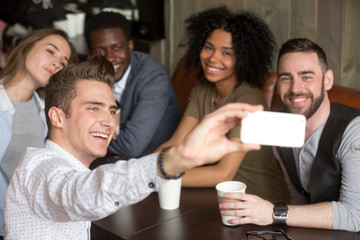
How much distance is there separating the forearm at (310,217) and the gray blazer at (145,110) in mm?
1173

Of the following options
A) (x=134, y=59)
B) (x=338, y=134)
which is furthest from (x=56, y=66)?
(x=338, y=134)

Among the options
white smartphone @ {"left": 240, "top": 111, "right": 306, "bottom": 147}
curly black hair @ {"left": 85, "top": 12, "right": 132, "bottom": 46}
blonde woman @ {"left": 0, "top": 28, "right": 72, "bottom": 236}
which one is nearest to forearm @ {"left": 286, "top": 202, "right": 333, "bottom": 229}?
white smartphone @ {"left": 240, "top": 111, "right": 306, "bottom": 147}

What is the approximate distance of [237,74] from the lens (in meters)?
2.51

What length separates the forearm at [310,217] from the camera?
160 cm

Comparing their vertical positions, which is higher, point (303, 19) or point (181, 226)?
point (303, 19)

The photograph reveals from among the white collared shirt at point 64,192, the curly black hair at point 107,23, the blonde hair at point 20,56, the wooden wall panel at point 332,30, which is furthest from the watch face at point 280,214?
the curly black hair at point 107,23

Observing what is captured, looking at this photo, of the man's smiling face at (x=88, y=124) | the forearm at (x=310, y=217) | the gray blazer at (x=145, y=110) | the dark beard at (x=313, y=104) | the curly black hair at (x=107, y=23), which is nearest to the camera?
the man's smiling face at (x=88, y=124)

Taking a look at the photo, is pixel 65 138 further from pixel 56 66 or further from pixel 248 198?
pixel 56 66

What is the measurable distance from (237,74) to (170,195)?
1.00m

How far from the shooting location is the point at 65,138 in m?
1.47

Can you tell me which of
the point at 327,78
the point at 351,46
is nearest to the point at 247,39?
the point at 351,46

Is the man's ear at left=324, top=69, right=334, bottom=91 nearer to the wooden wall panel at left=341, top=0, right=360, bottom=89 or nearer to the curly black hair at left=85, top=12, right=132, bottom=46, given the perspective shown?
the wooden wall panel at left=341, top=0, right=360, bottom=89

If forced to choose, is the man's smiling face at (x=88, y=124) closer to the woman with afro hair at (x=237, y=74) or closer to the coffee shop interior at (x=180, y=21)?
the woman with afro hair at (x=237, y=74)

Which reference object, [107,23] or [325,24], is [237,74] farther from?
[107,23]
